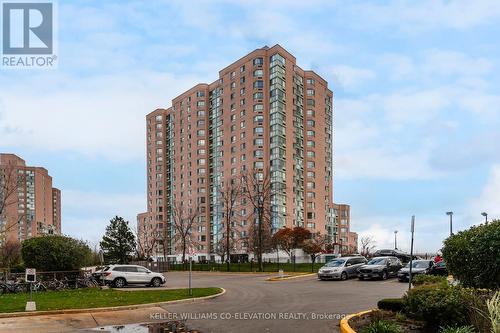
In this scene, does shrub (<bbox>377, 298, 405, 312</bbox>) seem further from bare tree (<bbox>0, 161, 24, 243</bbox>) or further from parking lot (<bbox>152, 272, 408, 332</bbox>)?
bare tree (<bbox>0, 161, 24, 243</bbox>)

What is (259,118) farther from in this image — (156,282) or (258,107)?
(156,282)

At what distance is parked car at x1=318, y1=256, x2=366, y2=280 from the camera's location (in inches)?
1316


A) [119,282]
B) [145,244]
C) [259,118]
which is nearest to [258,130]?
[259,118]

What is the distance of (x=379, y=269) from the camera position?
1294 inches

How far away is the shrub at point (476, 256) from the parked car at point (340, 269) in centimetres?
2168

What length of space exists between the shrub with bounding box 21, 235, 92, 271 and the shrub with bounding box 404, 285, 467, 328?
23.7m

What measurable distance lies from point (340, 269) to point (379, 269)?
2.60 meters

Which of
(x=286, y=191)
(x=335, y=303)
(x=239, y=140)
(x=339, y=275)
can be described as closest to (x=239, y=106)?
(x=239, y=140)

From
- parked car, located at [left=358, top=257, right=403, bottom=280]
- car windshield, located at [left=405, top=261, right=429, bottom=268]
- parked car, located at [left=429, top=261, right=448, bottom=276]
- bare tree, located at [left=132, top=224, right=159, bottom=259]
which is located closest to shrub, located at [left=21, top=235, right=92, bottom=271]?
parked car, located at [left=358, top=257, right=403, bottom=280]

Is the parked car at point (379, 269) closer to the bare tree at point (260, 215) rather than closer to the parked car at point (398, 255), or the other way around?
the bare tree at point (260, 215)

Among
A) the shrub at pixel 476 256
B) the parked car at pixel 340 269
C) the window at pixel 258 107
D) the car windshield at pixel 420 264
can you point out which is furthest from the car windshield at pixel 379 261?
the window at pixel 258 107

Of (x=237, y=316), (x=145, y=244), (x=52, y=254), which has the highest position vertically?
(x=52, y=254)

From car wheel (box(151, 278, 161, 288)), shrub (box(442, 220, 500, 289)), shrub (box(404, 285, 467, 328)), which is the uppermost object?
shrub (box(442, 220, 500, 289))

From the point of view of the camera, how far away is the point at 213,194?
108 meters
